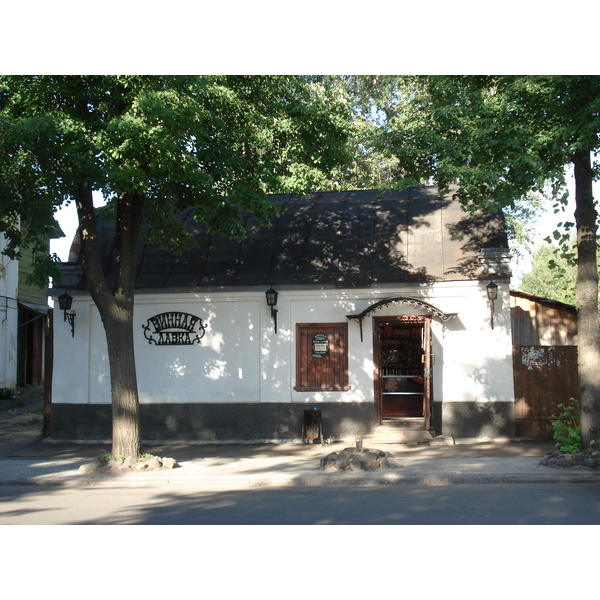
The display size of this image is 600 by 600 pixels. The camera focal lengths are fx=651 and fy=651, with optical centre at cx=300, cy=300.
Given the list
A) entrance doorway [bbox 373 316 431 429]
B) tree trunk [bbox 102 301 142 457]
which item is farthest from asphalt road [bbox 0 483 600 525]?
entrance doorway [bbox 373 316 431 429]

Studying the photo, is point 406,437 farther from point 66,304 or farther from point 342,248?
point 66,304

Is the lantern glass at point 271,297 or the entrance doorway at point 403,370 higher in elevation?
the lantern glass at point 271,297

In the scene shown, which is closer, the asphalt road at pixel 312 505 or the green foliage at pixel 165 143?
the asphalt road at pixel 312 505

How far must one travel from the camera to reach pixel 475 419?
555 inches

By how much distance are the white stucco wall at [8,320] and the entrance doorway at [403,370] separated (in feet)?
49.7

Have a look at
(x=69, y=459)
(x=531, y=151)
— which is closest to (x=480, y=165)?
(x=531, y=151)

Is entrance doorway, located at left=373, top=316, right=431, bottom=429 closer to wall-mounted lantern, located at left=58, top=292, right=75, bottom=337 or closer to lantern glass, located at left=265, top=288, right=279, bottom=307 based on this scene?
lantern glass, located at left=265, top=288, right=279, bottom=307

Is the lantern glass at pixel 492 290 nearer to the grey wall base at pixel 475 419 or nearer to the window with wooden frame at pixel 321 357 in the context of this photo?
the grey wall base at pixel 475 419

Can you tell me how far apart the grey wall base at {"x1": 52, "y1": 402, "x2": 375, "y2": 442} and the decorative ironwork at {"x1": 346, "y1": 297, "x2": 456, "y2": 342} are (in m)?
1.90

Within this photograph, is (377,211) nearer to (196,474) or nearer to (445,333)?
(445,333)

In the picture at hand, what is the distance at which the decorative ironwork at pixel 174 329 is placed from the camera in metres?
15.4

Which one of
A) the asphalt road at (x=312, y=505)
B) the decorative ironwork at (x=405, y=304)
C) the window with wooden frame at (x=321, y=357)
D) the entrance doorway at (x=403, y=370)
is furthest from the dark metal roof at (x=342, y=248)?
the asphalt road at (x=312, y=505)

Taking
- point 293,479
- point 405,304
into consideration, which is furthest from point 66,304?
point 405,304

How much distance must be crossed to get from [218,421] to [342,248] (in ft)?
16.3
